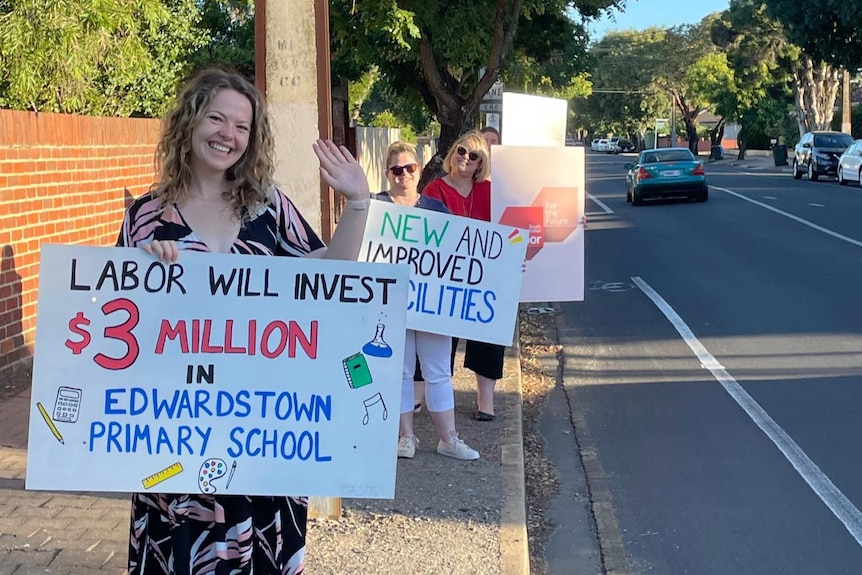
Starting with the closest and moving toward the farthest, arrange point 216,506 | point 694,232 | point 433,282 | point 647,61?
point 216,506 < point 433,282 < point 694,232 < point 647,61

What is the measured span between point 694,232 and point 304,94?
47.6ft

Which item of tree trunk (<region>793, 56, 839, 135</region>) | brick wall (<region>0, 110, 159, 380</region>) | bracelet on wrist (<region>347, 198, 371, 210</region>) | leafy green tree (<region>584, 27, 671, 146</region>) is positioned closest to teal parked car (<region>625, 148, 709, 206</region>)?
brick wall (<region>0, 110, 159, 380</region>)

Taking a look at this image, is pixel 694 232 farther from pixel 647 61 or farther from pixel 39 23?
pixel 647 61

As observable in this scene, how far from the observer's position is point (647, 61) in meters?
88.2

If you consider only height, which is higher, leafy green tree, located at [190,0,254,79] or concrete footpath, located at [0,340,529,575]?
leafy green tree, located at [190,0,254,79]

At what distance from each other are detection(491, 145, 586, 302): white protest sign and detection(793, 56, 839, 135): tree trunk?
46.4 metres

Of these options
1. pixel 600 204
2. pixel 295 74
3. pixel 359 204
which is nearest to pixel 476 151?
pixel 295 74

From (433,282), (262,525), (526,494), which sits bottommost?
(526,494)

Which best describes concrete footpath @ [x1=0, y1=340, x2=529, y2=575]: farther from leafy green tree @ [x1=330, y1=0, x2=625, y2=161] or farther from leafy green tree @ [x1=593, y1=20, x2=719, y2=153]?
leafy green tree @ [x1=593, y1=20, x2=719, y2=153]

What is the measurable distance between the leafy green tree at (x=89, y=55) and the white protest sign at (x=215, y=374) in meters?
6.82

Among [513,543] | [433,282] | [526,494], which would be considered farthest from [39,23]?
[513,543]

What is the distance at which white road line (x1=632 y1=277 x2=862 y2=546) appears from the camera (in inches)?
203

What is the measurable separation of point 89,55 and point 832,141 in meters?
29.5

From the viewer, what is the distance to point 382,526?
15.7 ft
